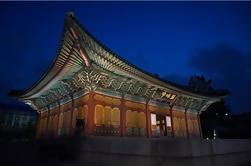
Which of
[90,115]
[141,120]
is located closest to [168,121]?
[141,120]

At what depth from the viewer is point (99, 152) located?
8680 millimetres

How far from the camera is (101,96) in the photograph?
540 inches

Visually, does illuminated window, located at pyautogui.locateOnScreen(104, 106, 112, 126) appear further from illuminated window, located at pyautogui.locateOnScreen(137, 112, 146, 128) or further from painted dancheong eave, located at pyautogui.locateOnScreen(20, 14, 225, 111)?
illuminated window, located at pyautogui.locateOnScreen(137, 112, 146, 128)

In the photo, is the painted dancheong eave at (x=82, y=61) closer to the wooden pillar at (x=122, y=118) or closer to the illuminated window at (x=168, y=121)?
the wooden pillar at (x=122, y=118)

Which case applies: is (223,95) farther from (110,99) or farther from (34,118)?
(34,118)

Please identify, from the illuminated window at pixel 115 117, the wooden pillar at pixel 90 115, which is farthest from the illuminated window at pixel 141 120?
the wooden pillar at pixel 90 115

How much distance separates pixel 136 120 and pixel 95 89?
428 cm

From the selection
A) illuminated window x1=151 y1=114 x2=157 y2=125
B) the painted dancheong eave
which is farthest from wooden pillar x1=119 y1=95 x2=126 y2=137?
illuminated window x1=151 y1=114 x2=157 y2=125

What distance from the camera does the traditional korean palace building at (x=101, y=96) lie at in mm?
11394

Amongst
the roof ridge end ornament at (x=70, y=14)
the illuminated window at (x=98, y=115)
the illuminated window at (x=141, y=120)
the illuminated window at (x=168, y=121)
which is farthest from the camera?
the illuminated window at (x=168, y=121)

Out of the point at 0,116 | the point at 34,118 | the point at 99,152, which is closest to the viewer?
the point at 99,152

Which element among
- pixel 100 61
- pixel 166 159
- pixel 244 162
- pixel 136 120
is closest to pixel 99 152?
pixel 166 159

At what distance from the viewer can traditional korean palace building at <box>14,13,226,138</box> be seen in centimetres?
1139

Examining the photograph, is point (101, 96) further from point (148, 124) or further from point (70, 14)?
point (70, 14)
